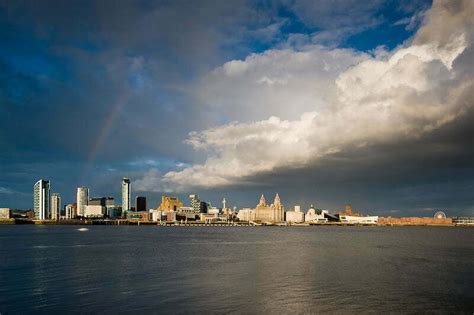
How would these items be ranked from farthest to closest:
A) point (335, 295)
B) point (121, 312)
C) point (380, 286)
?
point (380, 286)
point (335, 295)
point (121, 312)

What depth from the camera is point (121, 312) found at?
123ft

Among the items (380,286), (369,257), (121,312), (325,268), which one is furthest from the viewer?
(369,257)

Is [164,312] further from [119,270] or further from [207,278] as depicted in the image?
[119,270]

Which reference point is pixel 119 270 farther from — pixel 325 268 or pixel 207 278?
pixel 325 268

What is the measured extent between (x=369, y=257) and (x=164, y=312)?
59.5 meters

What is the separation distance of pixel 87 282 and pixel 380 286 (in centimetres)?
3715

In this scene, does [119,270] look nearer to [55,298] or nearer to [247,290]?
[55,298]

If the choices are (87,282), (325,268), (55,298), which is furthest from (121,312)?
(325,268)

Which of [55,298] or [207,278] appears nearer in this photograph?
[55,298]

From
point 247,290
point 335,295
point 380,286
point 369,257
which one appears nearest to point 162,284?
point 247,290

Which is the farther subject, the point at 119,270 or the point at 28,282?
the point at 119,270

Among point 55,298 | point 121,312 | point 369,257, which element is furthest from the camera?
point 369,257

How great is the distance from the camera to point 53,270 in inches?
2490

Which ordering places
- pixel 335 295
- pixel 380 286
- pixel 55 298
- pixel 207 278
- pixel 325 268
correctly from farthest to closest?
1. pixel 325 268
2. pixel 207 278
3. pixel 380 286
4. pixel 335 295
5. pixel 55 298
